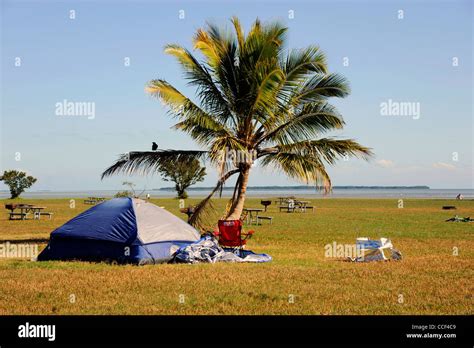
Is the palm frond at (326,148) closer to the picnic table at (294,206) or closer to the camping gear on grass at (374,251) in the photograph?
the camping gear on grass at (374,251)

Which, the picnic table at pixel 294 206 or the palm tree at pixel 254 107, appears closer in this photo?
the palm tree at pixel 254 107

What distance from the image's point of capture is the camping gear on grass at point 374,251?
48.6ft

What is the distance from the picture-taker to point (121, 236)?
14.3 meters

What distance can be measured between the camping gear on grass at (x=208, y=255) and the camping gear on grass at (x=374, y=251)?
236 centimetres

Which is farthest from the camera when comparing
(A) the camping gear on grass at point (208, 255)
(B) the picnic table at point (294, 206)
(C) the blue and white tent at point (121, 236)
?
(B) the picnic table at point (294, 206)

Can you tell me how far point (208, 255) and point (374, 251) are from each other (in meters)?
4.28

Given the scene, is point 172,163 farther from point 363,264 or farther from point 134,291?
point 134,291

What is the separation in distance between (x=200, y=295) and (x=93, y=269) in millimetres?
3930

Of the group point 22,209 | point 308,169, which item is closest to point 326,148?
point 308,169

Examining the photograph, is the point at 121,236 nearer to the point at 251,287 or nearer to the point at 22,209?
the point at 251,287

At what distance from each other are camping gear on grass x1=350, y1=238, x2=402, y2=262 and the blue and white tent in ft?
14.5

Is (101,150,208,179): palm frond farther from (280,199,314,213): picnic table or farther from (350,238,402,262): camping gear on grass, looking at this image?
(280,199,314,213): picnic table

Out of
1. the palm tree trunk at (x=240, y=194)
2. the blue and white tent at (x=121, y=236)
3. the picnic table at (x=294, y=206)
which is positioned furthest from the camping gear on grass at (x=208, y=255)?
the picnic table at (x=294, y=206)

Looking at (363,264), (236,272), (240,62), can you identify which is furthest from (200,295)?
(240,62)
